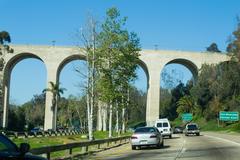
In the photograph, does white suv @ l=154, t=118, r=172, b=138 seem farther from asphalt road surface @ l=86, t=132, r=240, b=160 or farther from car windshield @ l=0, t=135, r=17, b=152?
car windshield @ l=0, t=135, r=17, b=152

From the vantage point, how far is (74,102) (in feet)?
411

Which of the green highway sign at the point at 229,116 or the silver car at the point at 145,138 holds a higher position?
the green highway sign at the point at 229,116

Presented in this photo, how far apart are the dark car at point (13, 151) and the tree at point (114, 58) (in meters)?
37.2

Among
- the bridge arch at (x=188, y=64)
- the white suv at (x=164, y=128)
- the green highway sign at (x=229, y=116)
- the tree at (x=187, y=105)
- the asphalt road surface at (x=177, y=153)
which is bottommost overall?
the asphalt road surface at (x=177, y=153)

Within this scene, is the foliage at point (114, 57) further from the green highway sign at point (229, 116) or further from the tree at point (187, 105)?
the tree at point (187, 105)

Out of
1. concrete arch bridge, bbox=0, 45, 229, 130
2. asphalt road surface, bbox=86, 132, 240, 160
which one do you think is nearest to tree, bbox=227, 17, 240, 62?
concrete arch bridge, bbox=0, 45, 229, 130

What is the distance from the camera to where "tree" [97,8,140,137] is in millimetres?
47312

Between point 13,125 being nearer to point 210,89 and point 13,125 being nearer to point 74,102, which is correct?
point 74,102

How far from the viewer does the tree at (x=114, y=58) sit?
155 feet

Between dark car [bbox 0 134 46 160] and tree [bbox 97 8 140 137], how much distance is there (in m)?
37.2

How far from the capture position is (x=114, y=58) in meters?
48.4

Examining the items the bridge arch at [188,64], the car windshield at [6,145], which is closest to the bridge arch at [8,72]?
the bridge arch at [188,64]

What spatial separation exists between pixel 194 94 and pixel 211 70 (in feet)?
32.6

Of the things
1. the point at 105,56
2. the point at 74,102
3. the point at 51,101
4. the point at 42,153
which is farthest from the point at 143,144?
the point at 74,102
